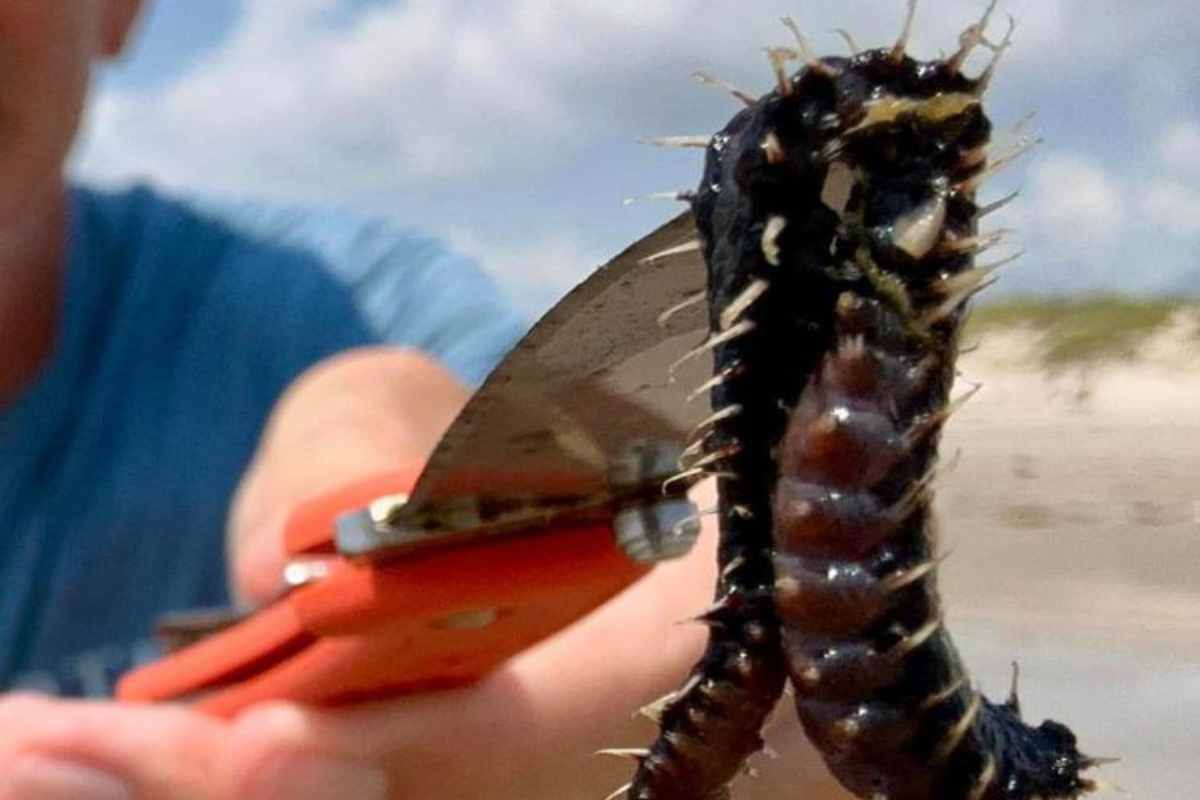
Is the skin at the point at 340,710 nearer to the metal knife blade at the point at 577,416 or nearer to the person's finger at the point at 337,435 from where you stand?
the person's finger at the point at 337,435

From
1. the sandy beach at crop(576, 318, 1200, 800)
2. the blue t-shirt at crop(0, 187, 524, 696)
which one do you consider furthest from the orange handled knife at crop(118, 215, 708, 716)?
the blue t-shirt at crop(0, 187, 524, 696)

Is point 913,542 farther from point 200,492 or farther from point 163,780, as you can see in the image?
point 200,492

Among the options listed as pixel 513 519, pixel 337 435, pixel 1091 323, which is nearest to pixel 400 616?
pixel 513 519

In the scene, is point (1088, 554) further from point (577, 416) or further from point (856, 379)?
point (856, 379)

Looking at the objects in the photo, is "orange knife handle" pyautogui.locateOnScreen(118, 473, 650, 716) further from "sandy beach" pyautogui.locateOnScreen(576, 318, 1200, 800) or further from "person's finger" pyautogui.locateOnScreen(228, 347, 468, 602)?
"sandy beach" pyautogui.locateOnScreen(576, 318, 1200, 800)

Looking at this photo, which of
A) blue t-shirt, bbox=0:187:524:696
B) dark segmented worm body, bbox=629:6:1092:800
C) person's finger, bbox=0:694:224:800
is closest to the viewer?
dark segmented worm body, bbox=629:6:1092:800

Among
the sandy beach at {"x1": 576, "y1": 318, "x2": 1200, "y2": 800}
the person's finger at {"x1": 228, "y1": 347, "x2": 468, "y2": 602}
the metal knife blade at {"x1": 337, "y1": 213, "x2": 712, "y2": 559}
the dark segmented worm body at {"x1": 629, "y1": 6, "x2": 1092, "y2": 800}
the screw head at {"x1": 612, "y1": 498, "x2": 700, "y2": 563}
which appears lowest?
the dark segmented worm body at {"x1": 629, "y1": 6, "x2": 1092, "y2": 800}

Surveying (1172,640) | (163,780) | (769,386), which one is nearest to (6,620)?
(163,780)

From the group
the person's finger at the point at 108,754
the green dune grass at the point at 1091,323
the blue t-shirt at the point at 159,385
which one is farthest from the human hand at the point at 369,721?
the green dune grass at the point at 1091,323

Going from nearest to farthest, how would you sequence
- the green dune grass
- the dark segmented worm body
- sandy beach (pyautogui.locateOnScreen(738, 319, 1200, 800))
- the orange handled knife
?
the dark segmented worm body, the orange handled knife, sandy beach (pyautogui.locateOnScreen(738, 319, 1200, 800)), the green dune grass
